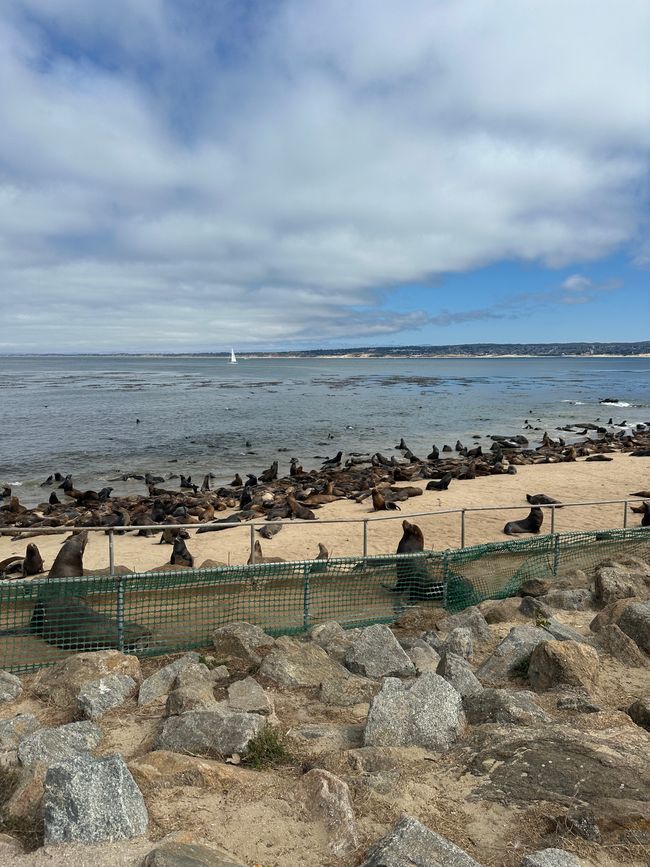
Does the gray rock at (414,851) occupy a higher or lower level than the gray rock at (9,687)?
higher

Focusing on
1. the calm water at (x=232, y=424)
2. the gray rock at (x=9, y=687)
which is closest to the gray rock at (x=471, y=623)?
the gray rock at (x=9, y=687)

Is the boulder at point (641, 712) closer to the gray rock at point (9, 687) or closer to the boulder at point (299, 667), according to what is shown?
the boulder at point (299, 667)

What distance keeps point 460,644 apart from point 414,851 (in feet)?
11.5

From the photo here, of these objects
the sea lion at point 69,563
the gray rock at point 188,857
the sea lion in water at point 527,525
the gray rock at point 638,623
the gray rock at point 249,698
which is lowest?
the sea lion in water at point 527,525

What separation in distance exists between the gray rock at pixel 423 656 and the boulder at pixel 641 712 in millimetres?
1848

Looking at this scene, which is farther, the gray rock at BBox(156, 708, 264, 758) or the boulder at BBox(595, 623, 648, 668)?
the boulder at BBox(595, 623, 648, 668)

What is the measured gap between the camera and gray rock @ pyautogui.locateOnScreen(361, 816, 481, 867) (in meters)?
2.95

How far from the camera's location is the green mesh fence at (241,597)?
7.02 m

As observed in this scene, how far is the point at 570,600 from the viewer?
8.00m

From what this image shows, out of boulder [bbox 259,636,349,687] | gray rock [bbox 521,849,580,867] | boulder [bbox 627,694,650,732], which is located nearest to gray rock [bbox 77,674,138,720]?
boulder [bbox 259,636,349,687]

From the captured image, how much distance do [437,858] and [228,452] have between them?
3221 centimetres

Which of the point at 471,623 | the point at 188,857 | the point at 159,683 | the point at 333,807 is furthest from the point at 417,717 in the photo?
the point at 471,623

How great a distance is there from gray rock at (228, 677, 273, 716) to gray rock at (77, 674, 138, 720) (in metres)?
0.92

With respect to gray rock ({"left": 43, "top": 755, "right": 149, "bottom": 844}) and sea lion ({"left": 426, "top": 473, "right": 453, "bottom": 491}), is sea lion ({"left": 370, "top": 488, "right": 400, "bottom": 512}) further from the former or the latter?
gray rock ({"left": 43, "top": 755, "right": 149, "bottom": 844})
